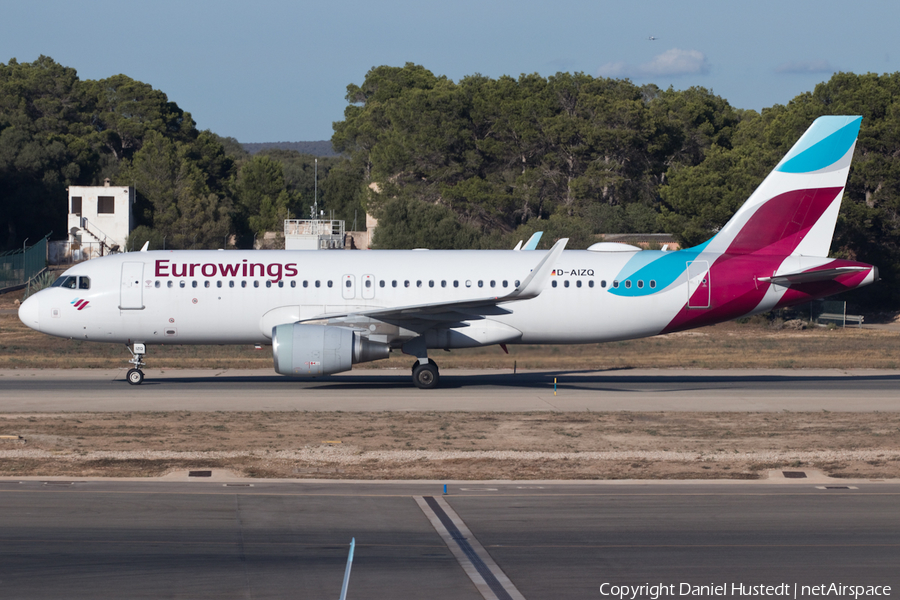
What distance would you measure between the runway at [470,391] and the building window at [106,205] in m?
48.8

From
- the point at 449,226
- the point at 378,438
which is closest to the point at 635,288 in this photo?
the point at 378,438

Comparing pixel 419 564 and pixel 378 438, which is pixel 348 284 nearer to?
pixel 378 438

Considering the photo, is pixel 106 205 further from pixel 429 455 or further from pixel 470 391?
pixel 429 455

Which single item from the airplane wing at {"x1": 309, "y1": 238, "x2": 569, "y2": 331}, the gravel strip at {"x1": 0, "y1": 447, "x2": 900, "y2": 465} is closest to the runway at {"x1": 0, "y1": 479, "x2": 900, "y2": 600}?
the gravel strip at {"x1": 0, "y1": 447, "x2": 900, "y2": 465}

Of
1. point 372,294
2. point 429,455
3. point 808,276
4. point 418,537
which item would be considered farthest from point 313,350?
point 808,276

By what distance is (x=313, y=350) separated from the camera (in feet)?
79.4

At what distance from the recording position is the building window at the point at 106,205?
76.8 meters

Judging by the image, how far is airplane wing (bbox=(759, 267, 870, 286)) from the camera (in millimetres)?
25688

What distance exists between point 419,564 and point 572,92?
74.8 meters

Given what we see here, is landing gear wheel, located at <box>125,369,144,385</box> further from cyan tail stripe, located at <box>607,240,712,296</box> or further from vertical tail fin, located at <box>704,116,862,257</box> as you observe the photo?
vertical tail fin, located at <box>704,116,862,257</box>

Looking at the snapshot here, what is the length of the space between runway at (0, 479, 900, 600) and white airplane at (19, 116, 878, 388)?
11.6 m

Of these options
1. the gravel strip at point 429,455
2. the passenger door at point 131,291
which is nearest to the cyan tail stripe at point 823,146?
the gravel strip at point 429,455

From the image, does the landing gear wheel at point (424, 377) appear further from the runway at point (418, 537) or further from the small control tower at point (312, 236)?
the small control tower at point (312, 236)

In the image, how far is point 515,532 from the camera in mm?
11852
